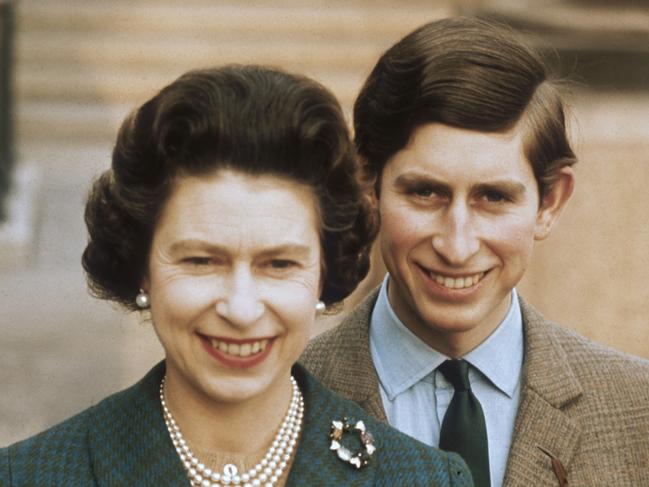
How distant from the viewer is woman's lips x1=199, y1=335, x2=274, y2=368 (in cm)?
307

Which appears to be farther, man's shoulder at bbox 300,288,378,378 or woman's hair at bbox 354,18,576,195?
man's shoulder at bbox 300,288,378,378

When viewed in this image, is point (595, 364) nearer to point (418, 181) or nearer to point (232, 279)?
point (418, 181)

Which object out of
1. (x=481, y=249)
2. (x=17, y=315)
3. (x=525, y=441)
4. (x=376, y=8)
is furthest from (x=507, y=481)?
(x=376, y=8)

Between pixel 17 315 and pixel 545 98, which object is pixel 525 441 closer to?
pixel 545 98

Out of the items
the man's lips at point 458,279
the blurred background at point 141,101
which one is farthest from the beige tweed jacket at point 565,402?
the blurred background at point 141,101

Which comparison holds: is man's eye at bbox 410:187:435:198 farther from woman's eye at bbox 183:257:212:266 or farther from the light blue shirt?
woman's eye at bbox 183:257:212:266

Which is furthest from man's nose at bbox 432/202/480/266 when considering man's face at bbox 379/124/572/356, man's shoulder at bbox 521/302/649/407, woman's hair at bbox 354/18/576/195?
man's shoulder at bbox 521/302/649/407

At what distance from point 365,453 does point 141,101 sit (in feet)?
21.1

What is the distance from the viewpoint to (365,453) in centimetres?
329

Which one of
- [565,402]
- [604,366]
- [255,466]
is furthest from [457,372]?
[255,466]

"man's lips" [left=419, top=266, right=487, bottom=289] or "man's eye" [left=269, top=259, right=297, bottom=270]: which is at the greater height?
"man's eye" [left=269, top=259, right=297, bottom=270]

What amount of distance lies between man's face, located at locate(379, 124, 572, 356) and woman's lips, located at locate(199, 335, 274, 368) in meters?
0.79

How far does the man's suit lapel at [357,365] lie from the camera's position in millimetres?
3885

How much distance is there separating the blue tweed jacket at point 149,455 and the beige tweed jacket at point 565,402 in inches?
20.2
